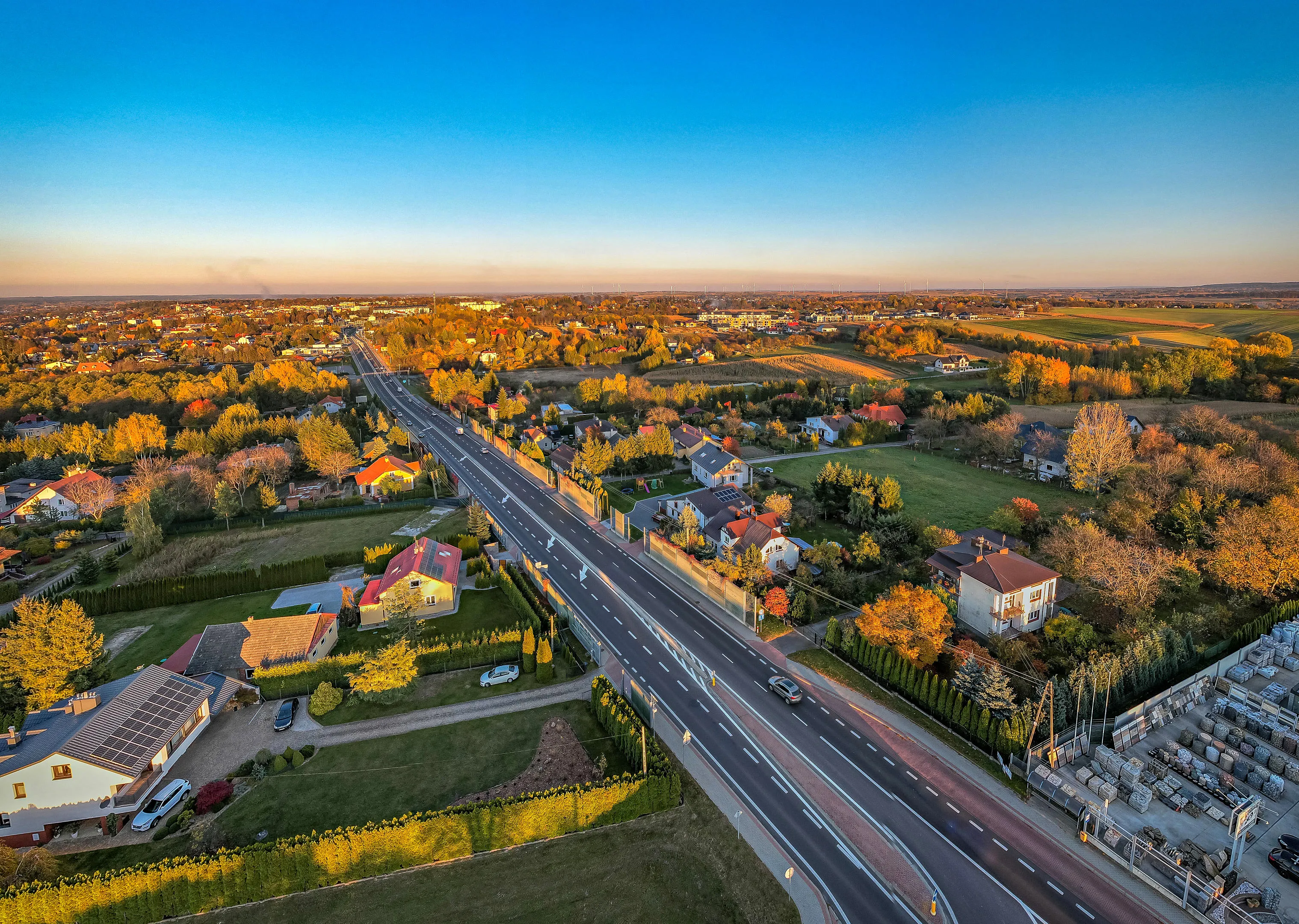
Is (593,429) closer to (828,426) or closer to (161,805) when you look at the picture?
(828,426)

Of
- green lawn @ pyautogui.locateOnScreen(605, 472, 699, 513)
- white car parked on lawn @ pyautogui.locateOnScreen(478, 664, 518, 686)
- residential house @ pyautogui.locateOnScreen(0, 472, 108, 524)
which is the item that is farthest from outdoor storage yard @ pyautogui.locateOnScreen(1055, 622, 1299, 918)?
residential house @ pyautogui.locateOnScreen(0, 472, 108, 524)

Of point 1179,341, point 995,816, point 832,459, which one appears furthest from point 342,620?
point 1179,341

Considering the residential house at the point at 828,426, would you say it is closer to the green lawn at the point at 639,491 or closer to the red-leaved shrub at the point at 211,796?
the green lawn at the point at 639,491

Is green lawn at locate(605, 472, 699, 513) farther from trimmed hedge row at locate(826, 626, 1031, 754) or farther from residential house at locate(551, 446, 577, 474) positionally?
trimmed hedge row at locate(826, 626, 1031, 754)

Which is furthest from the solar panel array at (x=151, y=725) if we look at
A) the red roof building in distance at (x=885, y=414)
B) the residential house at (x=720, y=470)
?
the red roof building in distance at (x=885, y=414)

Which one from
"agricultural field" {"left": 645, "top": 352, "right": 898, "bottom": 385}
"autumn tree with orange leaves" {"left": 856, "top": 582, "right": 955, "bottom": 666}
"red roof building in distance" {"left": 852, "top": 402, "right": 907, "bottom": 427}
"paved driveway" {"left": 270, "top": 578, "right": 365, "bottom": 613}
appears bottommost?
"paved driveway" {"left": 270, "top": 578, "right": 365, "bottom": 613}

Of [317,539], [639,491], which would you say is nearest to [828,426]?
[639,491]
